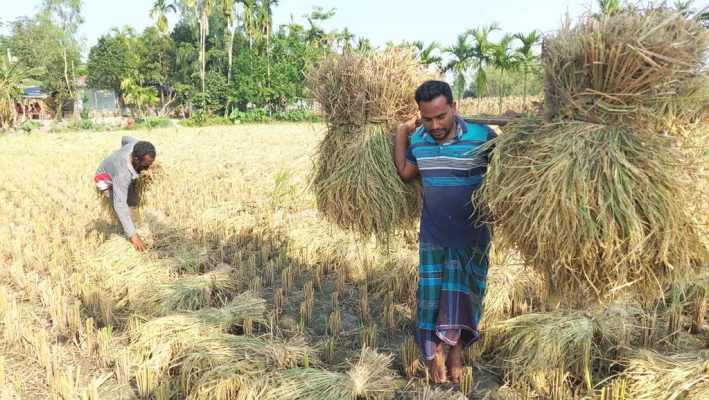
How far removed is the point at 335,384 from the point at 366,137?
128 cm

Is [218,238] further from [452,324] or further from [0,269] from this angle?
[452,324]

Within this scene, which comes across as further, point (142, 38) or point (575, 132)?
point (142, 38)

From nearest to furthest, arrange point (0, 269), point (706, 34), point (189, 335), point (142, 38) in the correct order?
point (706, 34) → point (189, 335) → point (0, 269) → point (142, 38)

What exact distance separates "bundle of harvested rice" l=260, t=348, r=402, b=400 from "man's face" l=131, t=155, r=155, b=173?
97.0 inches

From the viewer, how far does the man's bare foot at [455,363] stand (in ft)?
8.07

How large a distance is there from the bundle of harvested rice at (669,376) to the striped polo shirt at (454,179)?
0.91m

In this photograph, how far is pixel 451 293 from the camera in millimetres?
2453

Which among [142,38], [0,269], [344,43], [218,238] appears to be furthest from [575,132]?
[142,38]

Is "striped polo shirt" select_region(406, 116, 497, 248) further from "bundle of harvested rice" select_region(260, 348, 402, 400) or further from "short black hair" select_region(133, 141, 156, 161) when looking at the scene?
"short black hair" select_region(133, 141, 156, 161)

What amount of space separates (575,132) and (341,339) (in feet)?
5.98

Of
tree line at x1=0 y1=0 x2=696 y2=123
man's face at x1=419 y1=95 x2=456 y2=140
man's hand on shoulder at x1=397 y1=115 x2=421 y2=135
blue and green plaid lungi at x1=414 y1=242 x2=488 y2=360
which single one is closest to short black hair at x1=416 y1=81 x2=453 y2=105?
man's face at x1=419 y1=95 x2=456 y2=140

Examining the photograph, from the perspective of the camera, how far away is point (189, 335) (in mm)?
2623

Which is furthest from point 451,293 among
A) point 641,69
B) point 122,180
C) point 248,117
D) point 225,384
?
point 248,117

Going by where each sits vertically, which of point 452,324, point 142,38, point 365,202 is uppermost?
point 142,38
